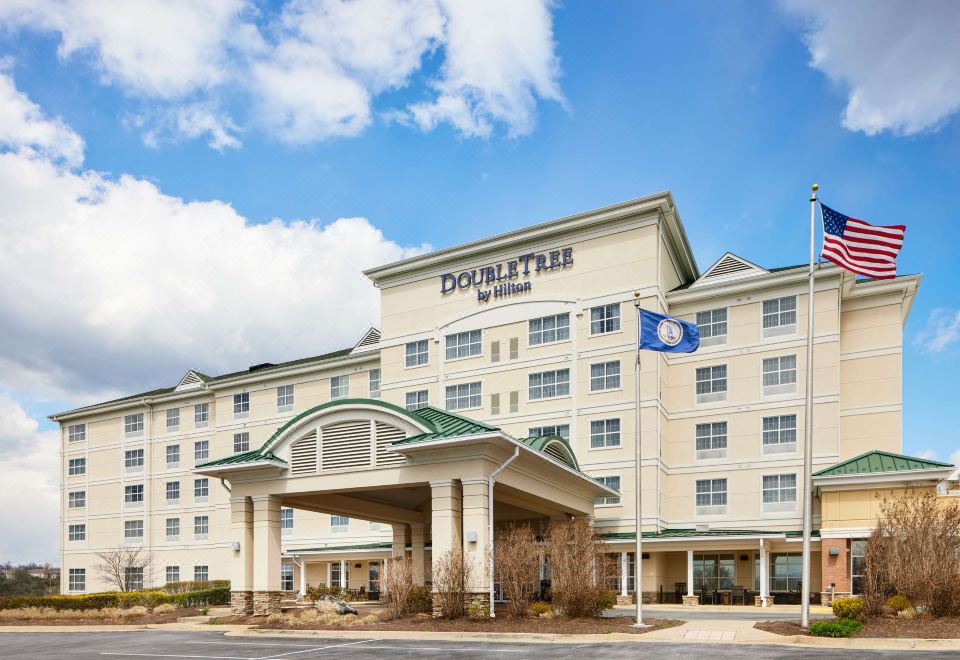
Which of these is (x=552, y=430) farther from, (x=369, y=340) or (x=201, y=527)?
(x=201, y=527)

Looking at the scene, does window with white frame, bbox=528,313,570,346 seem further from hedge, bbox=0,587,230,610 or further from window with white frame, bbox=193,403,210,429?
window with white frame, bbox=193,403,210,429

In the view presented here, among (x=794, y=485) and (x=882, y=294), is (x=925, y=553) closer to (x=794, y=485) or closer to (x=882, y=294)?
(x=794, y=485)

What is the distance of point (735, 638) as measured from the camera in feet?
68.3

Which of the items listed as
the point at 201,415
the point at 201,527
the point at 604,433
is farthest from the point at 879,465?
the point at 201,415

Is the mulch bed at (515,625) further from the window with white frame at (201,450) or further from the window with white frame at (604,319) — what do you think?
the window with white frame at (201,450)

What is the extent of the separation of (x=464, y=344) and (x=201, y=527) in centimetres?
2610

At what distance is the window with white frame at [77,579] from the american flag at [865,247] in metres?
61.6

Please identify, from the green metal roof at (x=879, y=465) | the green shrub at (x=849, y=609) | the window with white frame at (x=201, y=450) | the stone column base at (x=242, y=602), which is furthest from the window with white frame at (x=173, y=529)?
the green shrub at (x=849, y=609)

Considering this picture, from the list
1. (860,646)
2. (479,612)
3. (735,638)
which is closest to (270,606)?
(479,612)

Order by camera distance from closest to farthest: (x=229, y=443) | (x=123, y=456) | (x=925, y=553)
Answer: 1. (x=925, y=553)
2. (x=229, y=443)
3. (x=123, y=456)

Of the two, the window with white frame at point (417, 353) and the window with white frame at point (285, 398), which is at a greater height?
the window with white frame at point (417, 353)

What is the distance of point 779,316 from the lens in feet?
133

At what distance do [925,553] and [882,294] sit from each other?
833 inches

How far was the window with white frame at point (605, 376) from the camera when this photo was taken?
4147cm
